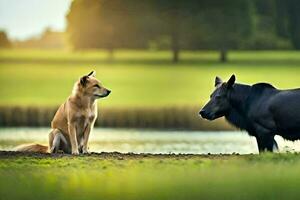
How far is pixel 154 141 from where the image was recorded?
15195 mm

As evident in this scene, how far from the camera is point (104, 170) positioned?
800 cm

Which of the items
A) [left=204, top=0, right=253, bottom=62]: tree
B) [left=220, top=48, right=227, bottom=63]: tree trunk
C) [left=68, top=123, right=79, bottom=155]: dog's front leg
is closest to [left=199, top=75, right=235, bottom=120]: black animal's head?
[left=68, top=123, right=79, bottom=155]: dog's front leg

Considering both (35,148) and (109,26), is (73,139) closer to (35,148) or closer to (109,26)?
(35,148)

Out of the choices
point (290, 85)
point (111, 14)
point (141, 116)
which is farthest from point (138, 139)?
point (111, 14)

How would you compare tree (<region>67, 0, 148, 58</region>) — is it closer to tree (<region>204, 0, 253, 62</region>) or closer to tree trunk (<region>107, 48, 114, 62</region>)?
tree trunk (<region>107, 48, 114, 62</region>)

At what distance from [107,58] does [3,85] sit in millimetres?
2757

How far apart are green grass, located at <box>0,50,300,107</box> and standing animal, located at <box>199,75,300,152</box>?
973 centimetres

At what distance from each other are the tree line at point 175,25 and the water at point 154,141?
15.5 ft

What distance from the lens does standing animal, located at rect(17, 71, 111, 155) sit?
31.9 ft

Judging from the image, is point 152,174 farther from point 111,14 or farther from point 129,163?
point 111,14

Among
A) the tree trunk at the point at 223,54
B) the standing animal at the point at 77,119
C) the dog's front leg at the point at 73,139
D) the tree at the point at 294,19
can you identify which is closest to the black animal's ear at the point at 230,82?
the standing animal at the point at 77,119

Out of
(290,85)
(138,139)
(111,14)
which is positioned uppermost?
(111,14)

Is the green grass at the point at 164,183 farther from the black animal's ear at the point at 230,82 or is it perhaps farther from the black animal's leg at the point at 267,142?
the black animal's ear at the point at 230,82

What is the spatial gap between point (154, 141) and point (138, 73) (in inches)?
403
